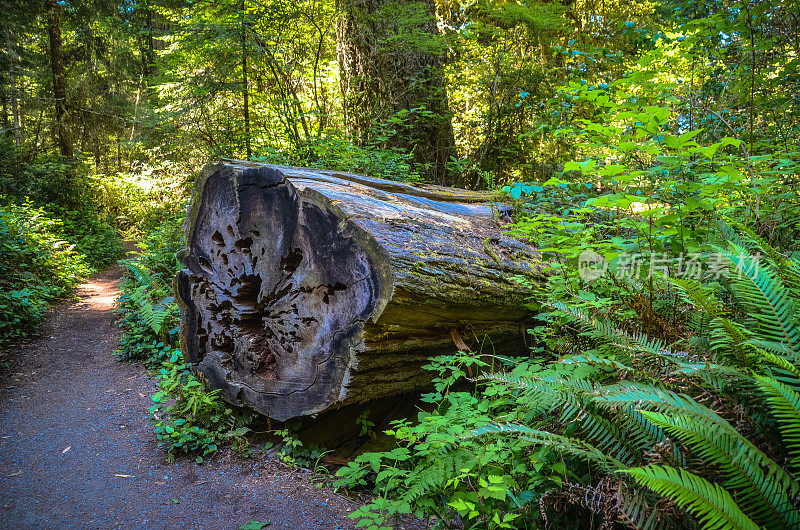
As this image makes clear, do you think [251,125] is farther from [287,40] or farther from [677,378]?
[677,378]

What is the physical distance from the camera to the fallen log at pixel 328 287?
10.2 feet

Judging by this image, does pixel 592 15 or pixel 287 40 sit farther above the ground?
pixel 592 15

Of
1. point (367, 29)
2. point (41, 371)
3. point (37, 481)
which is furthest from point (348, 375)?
point (367, 29)

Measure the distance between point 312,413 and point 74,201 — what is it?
41.2 ft

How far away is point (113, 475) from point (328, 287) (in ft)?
7.31

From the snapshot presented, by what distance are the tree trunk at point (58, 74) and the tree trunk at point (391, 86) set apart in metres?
10.4

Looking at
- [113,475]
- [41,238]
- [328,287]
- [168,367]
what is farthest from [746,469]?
[41,238]

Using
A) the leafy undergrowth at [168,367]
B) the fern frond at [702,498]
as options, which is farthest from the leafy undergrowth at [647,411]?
the leafy undergrowth at [168,367]

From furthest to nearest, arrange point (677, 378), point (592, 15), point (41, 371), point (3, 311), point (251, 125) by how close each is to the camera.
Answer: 1. point (592, 15)
2. point (251, 125)
3. point (3, 311)
4. point (41, 371)
5. point (677, 378)

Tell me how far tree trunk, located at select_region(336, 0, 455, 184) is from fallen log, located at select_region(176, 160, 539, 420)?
4.12 meters

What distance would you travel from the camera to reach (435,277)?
307 centimetres

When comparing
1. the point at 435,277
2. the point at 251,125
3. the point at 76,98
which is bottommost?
the point at 435,277

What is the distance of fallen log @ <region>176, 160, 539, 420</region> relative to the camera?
309 cm
